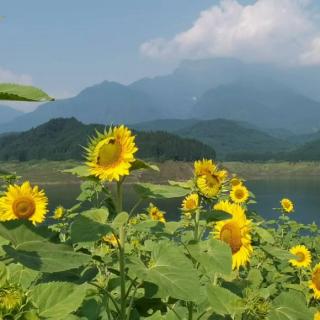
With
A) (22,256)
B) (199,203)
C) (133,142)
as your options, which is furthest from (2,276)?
(199,203)

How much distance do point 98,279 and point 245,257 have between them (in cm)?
116

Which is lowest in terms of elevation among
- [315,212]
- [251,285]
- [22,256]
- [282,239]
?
[315,212]

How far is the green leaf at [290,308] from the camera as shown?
2.83 meters

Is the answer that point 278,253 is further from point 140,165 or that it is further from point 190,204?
point 190,204

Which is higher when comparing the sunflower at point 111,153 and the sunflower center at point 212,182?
the sunflower at point 111,153

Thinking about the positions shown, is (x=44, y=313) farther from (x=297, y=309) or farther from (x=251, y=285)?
(x=251, y=285)

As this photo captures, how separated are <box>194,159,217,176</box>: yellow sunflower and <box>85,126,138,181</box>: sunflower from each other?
1001mm

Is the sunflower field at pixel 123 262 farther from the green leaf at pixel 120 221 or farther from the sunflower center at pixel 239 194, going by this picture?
the sunflower center at pixel 239 194

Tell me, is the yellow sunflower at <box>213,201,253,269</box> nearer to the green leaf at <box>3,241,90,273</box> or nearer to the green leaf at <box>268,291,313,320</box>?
the green leaf at <box>268,291,313,320</box>

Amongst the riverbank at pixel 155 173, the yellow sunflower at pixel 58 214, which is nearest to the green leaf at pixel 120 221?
the yellow sunflower at pixel 58 214

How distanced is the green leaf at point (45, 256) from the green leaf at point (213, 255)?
1.38m

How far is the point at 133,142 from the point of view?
9.23ft

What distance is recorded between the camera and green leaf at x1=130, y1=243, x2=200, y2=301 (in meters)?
2.43

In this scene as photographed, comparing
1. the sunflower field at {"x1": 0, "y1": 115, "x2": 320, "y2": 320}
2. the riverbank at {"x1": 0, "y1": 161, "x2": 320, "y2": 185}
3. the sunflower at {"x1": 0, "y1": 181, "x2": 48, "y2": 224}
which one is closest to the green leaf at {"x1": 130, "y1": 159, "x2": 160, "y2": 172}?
the sunflower field at {"x1": 0, "y1": 115, "x2": 320, "y2": 320}
